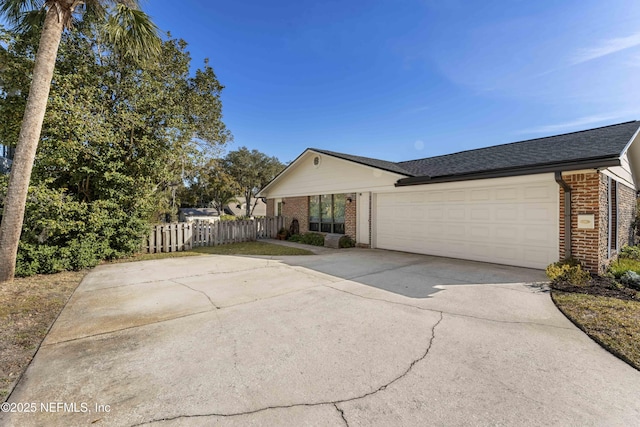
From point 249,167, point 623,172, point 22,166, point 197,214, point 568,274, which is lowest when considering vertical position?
point 568,274

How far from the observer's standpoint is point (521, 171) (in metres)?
6.85

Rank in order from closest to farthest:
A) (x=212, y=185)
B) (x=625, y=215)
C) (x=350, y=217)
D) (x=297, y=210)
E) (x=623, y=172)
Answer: (x=623, y=172)
(x=625, y=215)
(x=350, y=217)
(x=297, y=210)
(x=212, y=185)

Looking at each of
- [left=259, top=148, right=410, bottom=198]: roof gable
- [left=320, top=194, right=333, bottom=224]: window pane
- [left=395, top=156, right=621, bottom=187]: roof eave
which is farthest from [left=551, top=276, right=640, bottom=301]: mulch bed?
[left=320, top=194, right=333, bottom=224]: window pane

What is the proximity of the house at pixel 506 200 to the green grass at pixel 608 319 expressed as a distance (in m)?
2.29

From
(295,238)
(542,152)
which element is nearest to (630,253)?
(542,152)

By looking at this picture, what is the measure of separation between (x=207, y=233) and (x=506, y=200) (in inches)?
436

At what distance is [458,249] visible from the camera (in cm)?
870

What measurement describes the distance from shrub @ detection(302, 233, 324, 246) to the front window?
507mm

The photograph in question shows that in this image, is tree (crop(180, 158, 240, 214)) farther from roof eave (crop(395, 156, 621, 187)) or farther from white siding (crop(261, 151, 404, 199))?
roof eave (crop(395, 156, 621, 187))

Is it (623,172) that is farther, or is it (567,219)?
(623,172)

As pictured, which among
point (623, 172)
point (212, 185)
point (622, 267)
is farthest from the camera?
point (212, 185)

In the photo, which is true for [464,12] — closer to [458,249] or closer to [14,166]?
[458,249]

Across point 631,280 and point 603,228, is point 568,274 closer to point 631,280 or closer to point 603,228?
point 631,280

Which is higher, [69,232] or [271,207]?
[271,207]
